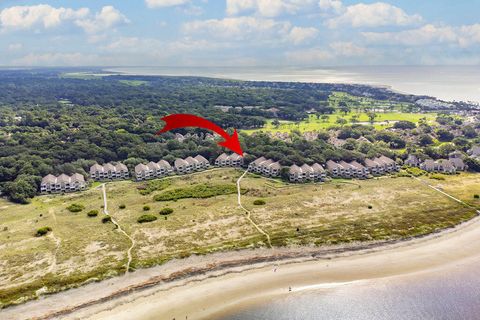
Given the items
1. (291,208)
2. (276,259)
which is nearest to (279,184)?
(291,208)

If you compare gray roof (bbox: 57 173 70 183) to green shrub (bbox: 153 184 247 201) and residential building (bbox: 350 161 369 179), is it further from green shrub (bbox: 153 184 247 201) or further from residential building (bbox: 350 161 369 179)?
residential building (bbox: 350 161 369 179)

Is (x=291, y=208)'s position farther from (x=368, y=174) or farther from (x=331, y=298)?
(x=368, y=174)

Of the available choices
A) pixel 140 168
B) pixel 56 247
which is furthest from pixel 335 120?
pixel 56 247

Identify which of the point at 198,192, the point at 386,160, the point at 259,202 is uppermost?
the point at 386,160

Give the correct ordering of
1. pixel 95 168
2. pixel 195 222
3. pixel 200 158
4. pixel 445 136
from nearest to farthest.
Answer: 1. pixel 195 222
2. pixel 95 168
3. pixel 200 158
4. pixel 445 136

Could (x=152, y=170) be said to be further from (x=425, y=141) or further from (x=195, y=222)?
(x=425, y=141)

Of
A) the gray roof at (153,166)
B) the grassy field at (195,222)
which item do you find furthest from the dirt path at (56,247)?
the gray roof at (153,166)
